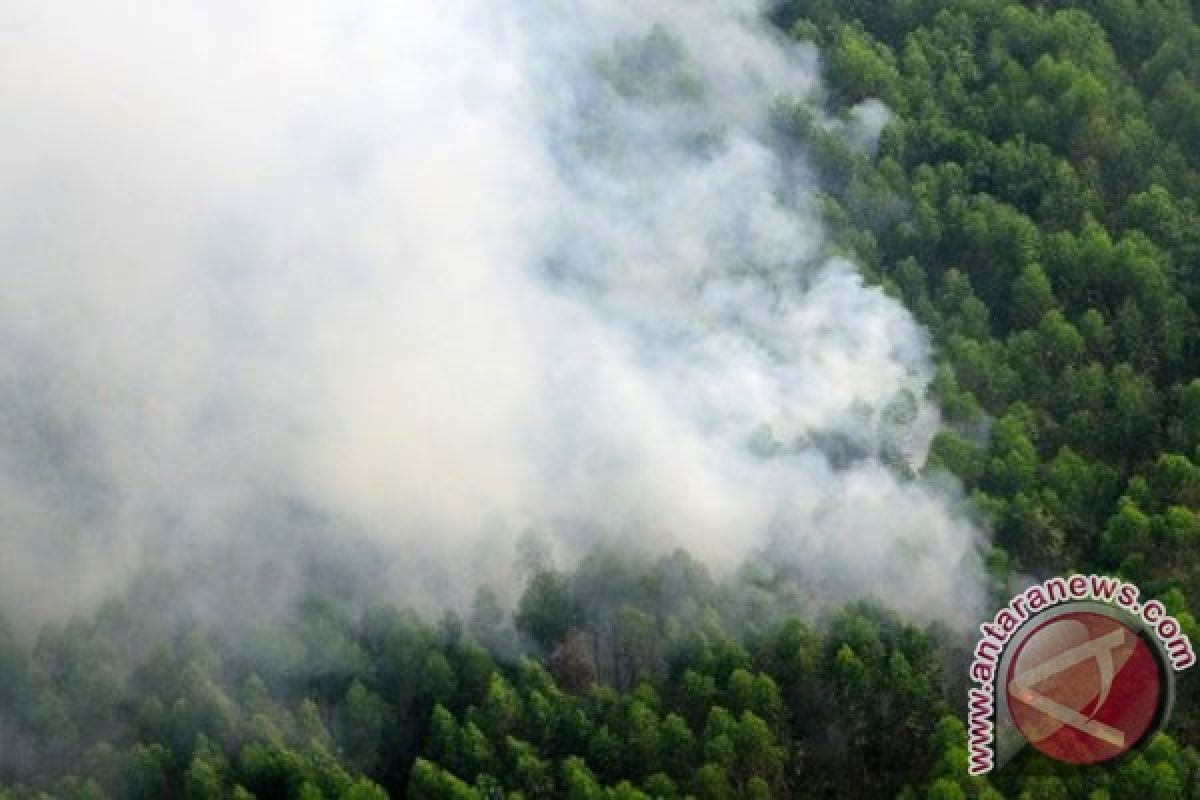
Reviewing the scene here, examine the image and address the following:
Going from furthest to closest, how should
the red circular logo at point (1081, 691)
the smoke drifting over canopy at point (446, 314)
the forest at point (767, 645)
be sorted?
the smoke drifting over canopy at point (446, 314), the forest at point (767, 645), the red circular logo at point (1081, 691)

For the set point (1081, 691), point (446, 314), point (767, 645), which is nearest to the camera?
point (1081, 691)

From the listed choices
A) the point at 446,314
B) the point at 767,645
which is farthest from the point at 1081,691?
the point at 446,314

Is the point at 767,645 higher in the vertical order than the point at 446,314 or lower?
lower

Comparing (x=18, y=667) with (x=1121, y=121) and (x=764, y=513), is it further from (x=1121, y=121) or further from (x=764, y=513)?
(x=1121, y=121)

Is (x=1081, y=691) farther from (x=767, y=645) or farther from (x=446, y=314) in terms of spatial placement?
(x=446, y=314)

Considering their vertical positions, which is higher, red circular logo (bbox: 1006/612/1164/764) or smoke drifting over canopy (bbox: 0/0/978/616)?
smoke drifting over canopy (bbox: 0/0/978/616)
